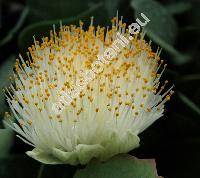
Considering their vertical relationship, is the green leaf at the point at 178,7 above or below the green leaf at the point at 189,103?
above

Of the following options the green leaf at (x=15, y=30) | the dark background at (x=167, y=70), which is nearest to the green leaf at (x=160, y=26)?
the dark background at (x=167, y=70)

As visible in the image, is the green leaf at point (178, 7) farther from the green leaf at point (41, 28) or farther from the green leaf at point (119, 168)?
the green leaf at point (119, 168)

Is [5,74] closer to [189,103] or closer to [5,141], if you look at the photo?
[5,141]

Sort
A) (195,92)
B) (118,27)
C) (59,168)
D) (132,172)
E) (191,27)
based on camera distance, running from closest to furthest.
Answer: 1. (132,172)
2. (59,168)
3. (118,27)
4. (195,92)
5. (191,27)

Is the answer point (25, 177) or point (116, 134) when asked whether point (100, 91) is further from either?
point (25, 177)

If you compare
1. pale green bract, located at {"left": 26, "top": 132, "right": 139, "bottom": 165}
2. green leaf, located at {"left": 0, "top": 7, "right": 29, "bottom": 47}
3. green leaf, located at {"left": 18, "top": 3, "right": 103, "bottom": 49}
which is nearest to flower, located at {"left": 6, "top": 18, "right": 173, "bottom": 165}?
pale green bract, located at {"left": 26, "top": 132, "right": 139, "bottom": 165}

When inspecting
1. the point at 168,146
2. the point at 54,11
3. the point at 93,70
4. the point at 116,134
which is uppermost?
the point at 54,11

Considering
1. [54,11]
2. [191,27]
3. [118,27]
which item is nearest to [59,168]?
[118,27]
